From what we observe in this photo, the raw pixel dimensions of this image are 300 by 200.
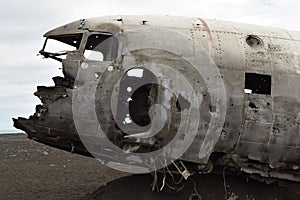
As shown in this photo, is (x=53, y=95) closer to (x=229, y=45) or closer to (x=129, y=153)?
(x=129, y=153)

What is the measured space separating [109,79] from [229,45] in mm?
2911

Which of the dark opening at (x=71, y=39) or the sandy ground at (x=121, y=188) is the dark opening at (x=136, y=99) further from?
the sandy ground at (x=121, y=188)

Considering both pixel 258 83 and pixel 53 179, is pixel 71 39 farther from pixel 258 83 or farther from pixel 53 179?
pixel 53 179

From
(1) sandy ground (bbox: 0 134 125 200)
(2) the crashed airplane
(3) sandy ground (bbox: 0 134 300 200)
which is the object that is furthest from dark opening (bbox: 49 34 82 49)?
(1) sandy ground (bbox: 0 134 125 200)

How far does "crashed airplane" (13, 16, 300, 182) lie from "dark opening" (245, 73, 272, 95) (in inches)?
1.0

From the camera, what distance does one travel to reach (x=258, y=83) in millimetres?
10750

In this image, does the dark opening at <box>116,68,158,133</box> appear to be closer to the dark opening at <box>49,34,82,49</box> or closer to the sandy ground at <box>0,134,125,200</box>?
the dark opening at <box>49,34,82,49</box>

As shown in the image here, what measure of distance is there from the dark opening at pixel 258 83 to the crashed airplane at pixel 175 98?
25mm

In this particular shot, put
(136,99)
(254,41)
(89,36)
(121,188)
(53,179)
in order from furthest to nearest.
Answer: (53,179), (121,188), (136,99), (254,41), (89,36)

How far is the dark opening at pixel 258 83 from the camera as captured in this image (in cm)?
1055

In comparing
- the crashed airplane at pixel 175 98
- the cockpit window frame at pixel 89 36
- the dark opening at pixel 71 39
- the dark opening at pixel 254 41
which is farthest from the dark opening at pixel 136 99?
the dark opening at pixel 254 41

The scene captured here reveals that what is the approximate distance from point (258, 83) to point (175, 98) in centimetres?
217

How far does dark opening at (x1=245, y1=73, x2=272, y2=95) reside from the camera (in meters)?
10.6

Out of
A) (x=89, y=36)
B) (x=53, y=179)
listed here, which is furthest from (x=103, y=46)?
(x=53, y=179)
